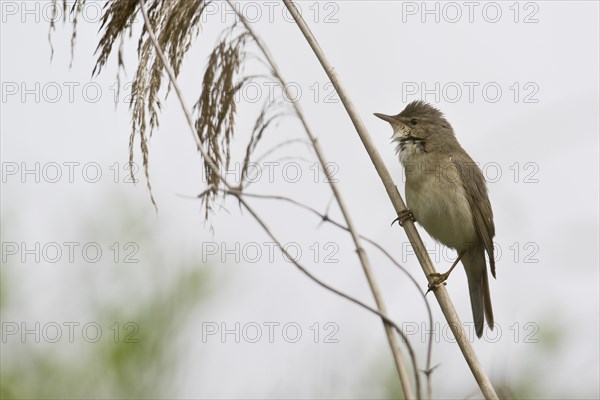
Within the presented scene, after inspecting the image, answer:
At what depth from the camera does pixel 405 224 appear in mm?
2748

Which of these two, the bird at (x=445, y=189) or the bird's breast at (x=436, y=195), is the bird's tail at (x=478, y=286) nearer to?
the bird at (x=445, y=189)

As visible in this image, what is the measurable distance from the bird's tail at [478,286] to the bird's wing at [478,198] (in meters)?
0.18

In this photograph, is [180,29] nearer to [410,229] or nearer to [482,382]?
[410,229]

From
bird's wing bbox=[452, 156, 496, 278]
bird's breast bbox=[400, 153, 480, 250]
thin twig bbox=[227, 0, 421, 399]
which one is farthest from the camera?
bird's wing bbox=[452, 156, 496, 278]

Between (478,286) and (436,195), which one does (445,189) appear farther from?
(478,286)

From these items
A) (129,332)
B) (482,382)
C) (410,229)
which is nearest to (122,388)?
(129,332)

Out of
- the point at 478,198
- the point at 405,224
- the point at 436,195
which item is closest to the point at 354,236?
the point at 405,224

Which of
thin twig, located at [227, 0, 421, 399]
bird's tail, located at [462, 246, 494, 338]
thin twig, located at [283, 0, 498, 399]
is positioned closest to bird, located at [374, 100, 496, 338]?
bird's tail, located at [462, 246, 494, 338]

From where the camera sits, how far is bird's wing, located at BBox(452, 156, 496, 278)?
4.41 meters

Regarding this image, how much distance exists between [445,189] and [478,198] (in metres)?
0.27

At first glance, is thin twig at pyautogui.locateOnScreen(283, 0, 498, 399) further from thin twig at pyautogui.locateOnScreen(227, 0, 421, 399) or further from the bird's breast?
the bird's breast

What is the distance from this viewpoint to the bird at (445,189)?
424cm

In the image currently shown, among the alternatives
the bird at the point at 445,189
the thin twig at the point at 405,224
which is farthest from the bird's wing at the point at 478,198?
the thin twig at the point at 405,224

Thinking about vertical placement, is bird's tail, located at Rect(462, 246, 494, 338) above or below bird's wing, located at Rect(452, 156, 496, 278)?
below
